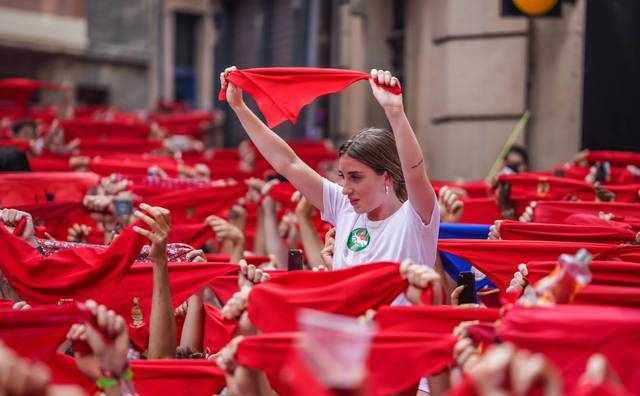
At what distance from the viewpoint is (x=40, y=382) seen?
4.07 metres

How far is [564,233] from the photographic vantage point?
7.30 m

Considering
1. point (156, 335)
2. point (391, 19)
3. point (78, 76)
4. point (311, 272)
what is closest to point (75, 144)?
point (391, 19)

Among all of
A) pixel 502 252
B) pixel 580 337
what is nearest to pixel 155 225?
pixel 502 252

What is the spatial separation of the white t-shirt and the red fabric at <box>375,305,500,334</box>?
652 mm

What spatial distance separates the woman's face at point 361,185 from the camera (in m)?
6.18

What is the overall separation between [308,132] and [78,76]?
49.5ft

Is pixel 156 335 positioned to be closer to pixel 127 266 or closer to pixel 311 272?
pixel 127 266

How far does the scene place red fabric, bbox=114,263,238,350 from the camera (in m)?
6.70

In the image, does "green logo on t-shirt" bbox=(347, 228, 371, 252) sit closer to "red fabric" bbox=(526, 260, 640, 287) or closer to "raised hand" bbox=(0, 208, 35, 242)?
"red fabric" bbox=(526, 260, 640, 287)

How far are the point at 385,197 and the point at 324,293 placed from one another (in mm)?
943

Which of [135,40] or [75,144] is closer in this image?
[75,144]

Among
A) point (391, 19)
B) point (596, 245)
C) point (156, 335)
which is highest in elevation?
point (391, 19)

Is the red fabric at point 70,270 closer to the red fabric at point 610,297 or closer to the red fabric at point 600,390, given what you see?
the red fabric at point 610,297

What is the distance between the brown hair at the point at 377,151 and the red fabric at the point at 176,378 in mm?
1253
